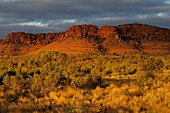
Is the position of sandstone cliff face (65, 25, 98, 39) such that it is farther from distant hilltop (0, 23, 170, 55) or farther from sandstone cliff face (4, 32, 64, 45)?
sandstone cliff face (4, 32, 64, 45)

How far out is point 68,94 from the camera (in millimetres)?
8914

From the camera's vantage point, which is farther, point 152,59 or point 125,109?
point 152,59

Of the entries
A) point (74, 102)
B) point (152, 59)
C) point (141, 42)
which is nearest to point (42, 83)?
point (74, 102)

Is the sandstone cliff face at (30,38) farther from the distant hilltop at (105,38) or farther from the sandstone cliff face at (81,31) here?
the sandstone cliff face at (81,31)

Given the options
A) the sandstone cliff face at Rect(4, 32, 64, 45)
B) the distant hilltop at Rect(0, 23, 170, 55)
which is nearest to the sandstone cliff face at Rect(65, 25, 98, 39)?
the distant hilltop at Rect(0, 23, 170, 55)

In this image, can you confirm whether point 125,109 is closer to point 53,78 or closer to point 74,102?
point 74,102

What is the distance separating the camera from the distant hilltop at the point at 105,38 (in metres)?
81.4

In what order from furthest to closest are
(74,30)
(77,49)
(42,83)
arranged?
(74,30), (77,49), (42,83)

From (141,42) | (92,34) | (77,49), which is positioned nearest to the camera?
(77,49)

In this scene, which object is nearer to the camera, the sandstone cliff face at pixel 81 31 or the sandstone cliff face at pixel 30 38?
the sandstone cliff face at pixel 81 31

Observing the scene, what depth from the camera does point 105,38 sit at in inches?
3718

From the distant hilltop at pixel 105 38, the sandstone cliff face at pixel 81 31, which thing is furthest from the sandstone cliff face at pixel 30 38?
the sandstone cliff face at pixel 81 31

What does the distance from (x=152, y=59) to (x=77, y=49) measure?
59.9 metres

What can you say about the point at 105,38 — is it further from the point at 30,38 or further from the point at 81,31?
the point at 30,38
